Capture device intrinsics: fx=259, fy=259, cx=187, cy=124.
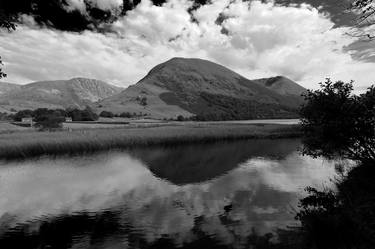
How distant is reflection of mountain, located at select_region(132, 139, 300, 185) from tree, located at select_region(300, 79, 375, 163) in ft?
55.0

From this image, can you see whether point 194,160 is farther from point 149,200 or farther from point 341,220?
point 341,220

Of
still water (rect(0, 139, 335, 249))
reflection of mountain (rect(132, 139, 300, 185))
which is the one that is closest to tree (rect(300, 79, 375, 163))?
still water (rect(0, 139, 335, 249))

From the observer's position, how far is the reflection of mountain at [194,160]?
131 ft

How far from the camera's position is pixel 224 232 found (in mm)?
18719

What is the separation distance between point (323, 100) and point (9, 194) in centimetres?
3565

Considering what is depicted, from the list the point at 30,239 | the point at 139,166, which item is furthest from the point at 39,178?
the point at 30,239

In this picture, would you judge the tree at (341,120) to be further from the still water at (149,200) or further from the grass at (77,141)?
the grass at (77,141)

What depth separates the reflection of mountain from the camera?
3978cm

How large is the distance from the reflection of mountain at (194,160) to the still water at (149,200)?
0.19 m

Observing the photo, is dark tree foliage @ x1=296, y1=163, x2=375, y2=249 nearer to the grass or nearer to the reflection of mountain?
the reflection of mountain

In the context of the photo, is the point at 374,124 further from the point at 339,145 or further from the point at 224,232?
the point at 224,232

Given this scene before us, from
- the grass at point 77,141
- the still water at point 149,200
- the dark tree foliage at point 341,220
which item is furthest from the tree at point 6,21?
the grass at point 77,141

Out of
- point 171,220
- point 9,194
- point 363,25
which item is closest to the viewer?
point 363,25

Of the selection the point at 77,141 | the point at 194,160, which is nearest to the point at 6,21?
the point at 194,160
